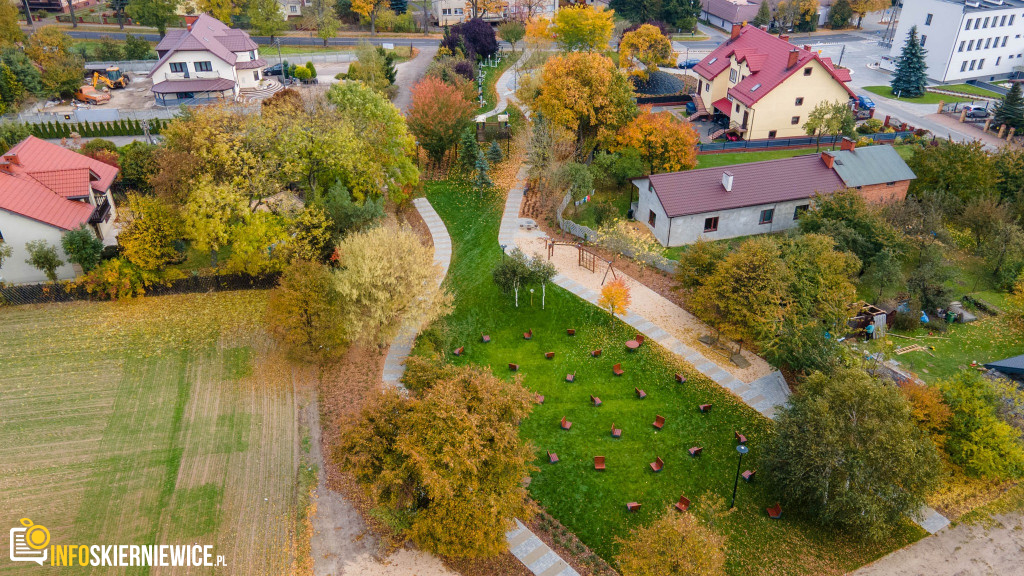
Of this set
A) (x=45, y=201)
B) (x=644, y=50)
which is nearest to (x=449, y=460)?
(x=45, y=201)

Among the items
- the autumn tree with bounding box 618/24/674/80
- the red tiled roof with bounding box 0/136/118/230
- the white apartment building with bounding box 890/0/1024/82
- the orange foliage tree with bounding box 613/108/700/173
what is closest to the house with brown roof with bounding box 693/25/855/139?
the orange foliage tree with bounding box 613/108/700/173

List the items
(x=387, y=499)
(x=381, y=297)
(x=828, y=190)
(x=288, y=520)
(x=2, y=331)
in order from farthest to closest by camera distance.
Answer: (x=828, y=190), (x=2, y=331), (x=381, y=297), (x=288, y=520), (x=387, y=499)

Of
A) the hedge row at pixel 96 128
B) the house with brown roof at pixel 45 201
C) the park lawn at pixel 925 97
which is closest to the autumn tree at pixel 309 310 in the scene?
the house with brown roof at pixel 45 201

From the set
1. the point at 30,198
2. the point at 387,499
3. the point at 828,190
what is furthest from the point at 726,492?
the point at 30,198

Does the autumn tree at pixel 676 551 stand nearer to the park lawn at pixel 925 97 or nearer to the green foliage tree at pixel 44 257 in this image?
the green foliage tree at pixel 44 257

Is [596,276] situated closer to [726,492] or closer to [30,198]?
[726,492]

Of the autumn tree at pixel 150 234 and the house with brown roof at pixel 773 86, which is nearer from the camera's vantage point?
the autumn tree at pixel 150 234
